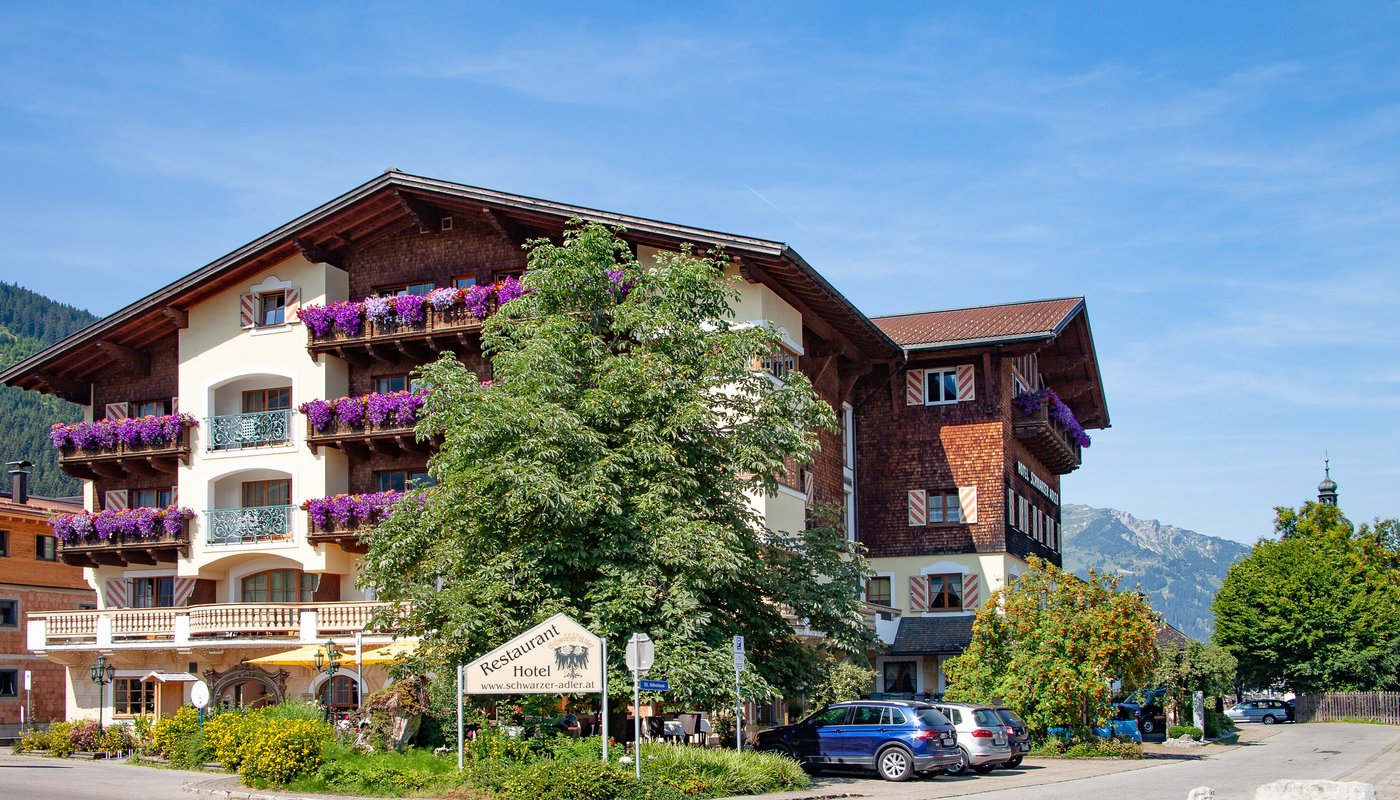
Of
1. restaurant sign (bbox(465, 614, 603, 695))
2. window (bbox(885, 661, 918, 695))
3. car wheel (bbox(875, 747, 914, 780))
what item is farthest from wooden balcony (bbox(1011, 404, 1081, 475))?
restaurant sign (bbox(465, 614, 603, 695))

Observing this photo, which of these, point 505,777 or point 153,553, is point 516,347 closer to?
point 505,777

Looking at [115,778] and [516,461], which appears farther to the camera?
[115,778]

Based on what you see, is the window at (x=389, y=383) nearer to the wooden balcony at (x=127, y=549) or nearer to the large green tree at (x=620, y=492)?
the wooden balcony at (x=127, y=549)

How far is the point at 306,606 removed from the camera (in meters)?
36.4

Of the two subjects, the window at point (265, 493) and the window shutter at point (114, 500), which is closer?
the window at point (265, 493)

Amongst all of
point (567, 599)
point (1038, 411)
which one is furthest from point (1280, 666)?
point (567, 599)

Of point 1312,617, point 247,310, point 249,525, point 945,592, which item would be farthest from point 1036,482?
point 247,310

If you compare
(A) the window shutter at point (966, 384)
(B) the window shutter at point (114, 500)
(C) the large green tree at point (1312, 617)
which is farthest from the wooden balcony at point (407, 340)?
(C) the large green tree at point (1312, 617)

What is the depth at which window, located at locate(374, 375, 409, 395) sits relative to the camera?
39625mm

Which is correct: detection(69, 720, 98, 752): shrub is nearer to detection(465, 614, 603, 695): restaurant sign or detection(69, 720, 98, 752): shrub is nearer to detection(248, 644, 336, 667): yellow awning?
detection(248, 644, 336, 667): yellow awning

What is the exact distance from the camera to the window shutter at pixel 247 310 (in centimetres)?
4050

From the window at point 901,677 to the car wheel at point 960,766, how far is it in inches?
610

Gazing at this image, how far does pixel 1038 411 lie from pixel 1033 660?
51.3 ft

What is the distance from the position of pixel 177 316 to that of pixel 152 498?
546 centimetres
